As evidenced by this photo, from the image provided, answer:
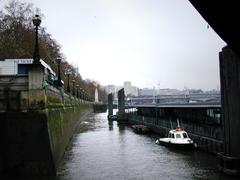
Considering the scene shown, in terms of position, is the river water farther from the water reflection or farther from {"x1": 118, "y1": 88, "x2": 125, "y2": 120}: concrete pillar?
{"x1": 118, "y1": 88, "x2": 125, "y2": 120}: concrete pillar

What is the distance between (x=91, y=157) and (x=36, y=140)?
10606 millimetres

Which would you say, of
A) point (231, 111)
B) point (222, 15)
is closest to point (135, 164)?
point (231, 111)

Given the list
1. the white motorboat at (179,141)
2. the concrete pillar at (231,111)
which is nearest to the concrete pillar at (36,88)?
the concrete pillar at (231,111)

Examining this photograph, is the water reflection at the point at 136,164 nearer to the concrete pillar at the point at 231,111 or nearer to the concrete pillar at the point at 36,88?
the concrete pillar at the point at 231,111

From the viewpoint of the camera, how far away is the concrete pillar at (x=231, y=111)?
818 inches

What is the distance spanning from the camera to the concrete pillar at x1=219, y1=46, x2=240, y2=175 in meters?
20.8

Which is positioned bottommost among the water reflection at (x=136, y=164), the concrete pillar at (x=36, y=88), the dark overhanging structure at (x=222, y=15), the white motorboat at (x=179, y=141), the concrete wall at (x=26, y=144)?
the water reflection at (x=136, y=164)

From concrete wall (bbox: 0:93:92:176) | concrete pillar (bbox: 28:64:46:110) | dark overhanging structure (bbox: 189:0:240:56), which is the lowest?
concrete wall (bbox: 0:93:92:176)

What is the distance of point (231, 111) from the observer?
2128cm

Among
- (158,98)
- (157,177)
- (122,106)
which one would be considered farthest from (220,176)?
(122,106)

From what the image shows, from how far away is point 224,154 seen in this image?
2164 cm

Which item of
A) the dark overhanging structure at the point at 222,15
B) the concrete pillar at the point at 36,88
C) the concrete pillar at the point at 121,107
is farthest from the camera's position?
the concrete pillar at the point at 121,107

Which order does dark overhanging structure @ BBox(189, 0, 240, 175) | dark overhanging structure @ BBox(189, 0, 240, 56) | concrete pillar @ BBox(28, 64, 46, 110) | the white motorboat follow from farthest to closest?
the white motorboat → dark overhanging structure @ BBox(189, 0, 240, 175) → concrete pillar @ BBox(28, 64, 46, 110) → dark overhanging structure @ BBox(189, 0, 240, 56)

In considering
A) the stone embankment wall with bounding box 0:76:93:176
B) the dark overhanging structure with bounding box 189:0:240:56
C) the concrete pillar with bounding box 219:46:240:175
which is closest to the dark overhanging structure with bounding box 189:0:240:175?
the concrete pillar with bounding box 219:46:240:175
